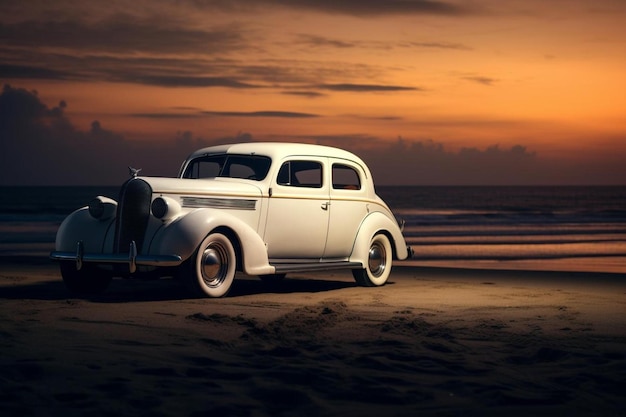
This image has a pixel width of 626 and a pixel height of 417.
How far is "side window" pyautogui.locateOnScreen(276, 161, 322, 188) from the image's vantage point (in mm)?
12211

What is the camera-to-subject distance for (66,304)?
1007cm

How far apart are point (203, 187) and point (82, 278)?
6.57ft

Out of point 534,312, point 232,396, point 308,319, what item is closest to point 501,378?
point 232,396

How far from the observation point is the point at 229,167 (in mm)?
12227

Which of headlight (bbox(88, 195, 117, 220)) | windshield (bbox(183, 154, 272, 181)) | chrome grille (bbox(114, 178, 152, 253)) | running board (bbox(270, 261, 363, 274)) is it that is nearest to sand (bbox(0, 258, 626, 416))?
running board (bbox(270, 261, 363, 274))

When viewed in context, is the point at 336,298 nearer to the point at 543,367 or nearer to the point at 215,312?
the point at 215,312

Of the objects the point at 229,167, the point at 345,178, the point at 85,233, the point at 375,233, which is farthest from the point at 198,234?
the point at 375,233

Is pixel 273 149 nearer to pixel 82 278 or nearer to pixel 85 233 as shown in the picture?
pixel 85 233

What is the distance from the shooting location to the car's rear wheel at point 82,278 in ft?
37.7

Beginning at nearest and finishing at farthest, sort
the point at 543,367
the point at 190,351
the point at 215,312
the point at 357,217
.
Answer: the point at 543,367, the point at 190,351, the point at 215,312, the point at 357,217

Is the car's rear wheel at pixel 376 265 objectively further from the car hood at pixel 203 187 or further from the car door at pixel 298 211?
the car hood at pixel 203 187

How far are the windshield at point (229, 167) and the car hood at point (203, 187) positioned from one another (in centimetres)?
38

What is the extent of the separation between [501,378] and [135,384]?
7.88 ft

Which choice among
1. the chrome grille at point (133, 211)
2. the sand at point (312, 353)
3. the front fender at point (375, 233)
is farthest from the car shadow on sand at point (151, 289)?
the chrome grille at point (133, 211)
